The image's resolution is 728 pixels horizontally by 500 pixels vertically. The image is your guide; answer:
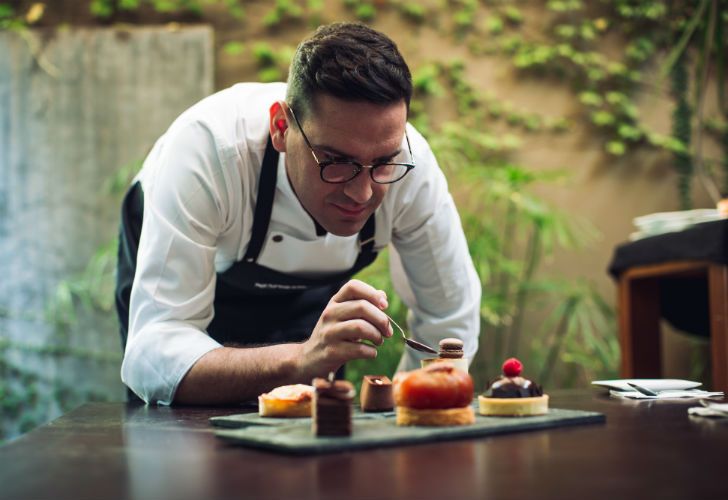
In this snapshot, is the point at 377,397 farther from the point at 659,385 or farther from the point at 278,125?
the point at 278,125

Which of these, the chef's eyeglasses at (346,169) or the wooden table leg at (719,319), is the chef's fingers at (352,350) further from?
the wooden table leg at (719,319)

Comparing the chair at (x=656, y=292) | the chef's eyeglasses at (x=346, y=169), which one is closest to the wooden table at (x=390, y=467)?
the chef's eyeglasses at (x=346, y=169)

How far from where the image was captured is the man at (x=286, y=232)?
157 cm

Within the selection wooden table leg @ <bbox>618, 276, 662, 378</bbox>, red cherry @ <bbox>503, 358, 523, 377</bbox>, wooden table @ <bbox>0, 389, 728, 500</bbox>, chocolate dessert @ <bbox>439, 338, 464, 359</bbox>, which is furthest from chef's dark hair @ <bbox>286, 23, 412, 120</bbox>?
wooden table leg @ <bbox>618, 276, 662, 378</bbox>

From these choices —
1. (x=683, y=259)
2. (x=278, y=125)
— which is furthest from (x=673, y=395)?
(x=683, y=259)

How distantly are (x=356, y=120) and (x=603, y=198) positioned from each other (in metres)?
3.14

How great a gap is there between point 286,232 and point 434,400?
97cm

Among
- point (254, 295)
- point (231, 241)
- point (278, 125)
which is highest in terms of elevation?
point (278, 125)

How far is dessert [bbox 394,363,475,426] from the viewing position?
3.47 ft

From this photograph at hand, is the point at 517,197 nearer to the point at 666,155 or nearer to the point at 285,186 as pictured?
the point at 666,155

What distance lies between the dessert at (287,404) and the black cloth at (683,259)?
6.03 feet

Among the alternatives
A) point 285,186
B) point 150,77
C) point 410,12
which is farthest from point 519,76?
point 285,186

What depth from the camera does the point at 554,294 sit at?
14.3 feet

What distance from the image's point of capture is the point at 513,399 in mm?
1169
